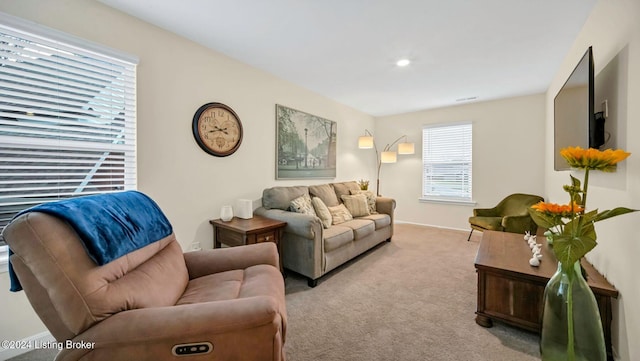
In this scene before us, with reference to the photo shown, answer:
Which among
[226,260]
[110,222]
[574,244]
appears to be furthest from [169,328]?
[574,244]

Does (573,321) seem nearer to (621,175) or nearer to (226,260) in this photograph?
(621,175)

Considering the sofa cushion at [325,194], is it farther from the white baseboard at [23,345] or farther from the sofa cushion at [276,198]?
the white baseboard at [23,345]

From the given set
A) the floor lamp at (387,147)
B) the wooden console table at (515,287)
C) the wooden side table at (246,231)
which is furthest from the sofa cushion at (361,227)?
the floor lamp at (387,147)

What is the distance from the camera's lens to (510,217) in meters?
3.33

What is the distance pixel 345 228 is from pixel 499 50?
2.54 m

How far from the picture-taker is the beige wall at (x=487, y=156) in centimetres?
405

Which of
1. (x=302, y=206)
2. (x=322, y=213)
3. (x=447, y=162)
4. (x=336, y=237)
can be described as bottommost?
(x=336, y=237)

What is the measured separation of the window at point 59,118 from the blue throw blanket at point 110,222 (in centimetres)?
69

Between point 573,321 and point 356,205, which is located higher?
point 356,205

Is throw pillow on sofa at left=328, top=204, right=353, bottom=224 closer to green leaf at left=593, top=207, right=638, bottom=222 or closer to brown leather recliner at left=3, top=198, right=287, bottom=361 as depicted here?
brown leather recliner at left=3, top=198, right=287, bottom=361

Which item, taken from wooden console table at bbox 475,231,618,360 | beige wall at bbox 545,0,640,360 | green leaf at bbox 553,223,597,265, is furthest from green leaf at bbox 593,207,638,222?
wooden console table at bbox 475,231,618,360

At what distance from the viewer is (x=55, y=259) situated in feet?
3.14

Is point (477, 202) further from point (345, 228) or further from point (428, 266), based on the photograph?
point (345, 228)

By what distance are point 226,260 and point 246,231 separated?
0.46m
